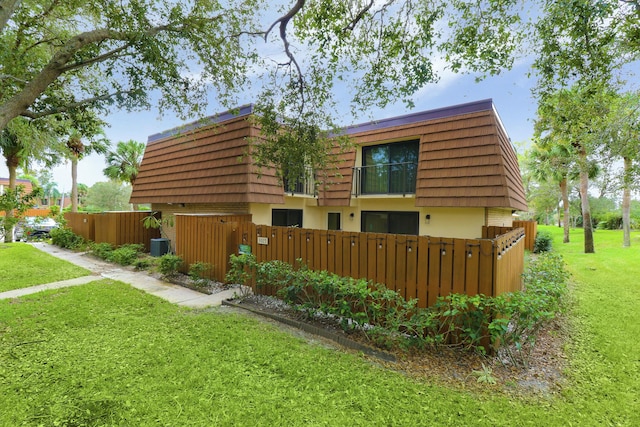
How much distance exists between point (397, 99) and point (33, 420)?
757 centimetres

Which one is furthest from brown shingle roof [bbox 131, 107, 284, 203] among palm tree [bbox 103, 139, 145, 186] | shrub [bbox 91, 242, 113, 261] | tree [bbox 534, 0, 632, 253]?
palm tree [bbox 103, 139, 145, 186]

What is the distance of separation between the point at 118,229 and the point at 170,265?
597 centimetres

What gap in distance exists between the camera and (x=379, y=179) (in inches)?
437

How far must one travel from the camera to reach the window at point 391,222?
10.7m

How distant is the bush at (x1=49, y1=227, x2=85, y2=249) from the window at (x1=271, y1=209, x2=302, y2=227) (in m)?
9.89

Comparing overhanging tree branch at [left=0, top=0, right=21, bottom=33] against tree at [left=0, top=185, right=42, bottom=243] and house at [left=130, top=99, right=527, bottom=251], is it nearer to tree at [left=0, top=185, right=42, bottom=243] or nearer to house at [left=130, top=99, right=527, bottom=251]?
tree at [left=0, top=185, right=42, bottom=243]

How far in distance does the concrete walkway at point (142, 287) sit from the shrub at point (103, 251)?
1.40 ft

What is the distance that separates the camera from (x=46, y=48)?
7.41m

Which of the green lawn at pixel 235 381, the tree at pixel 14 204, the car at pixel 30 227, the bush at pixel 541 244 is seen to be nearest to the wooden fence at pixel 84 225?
the car at pixel 30 227

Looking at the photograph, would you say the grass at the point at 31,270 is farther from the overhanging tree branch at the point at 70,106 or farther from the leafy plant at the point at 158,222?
the overhanging tree branch at the point at 70,106

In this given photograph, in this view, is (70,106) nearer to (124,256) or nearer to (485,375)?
(124,256)

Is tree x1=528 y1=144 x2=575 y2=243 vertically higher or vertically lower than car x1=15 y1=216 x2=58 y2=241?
higher

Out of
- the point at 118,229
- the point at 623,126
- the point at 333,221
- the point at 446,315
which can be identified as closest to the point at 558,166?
the point at 623,126

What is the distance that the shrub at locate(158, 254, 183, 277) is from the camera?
8219 millimetres
